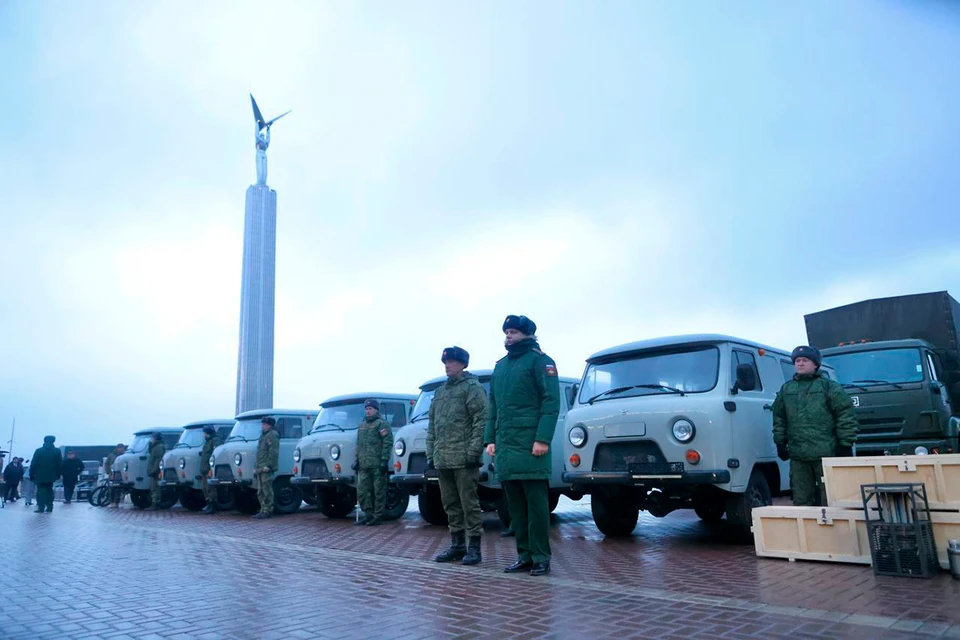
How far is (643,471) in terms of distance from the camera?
21.7 feet

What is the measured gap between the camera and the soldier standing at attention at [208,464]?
47.2 ft

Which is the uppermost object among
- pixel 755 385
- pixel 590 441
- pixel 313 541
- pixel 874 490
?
pixel 755 385

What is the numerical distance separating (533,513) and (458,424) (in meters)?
1.26

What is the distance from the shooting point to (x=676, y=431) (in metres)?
6.57

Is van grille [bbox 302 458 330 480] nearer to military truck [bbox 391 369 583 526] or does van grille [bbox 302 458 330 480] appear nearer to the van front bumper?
military truck [bbox 391 369 583 526]

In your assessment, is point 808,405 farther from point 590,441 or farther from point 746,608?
point 746,608

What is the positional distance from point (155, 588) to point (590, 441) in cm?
428

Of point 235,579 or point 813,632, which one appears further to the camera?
point 235,579

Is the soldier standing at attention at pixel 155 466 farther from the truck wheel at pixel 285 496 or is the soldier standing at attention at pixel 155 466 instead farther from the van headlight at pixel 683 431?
the van headlight at pixel 683 431

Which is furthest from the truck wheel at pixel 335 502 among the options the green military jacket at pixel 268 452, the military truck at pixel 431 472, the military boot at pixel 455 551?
the military boot at pixel 455 551

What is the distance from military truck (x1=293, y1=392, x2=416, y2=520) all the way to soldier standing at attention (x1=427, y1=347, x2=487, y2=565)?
4996 mm

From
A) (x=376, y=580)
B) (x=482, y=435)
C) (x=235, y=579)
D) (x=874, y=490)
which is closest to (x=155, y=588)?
(x=235, y=579)

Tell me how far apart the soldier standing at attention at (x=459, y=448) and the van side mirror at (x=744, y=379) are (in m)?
2.64

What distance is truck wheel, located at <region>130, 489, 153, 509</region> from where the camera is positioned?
17.6m
